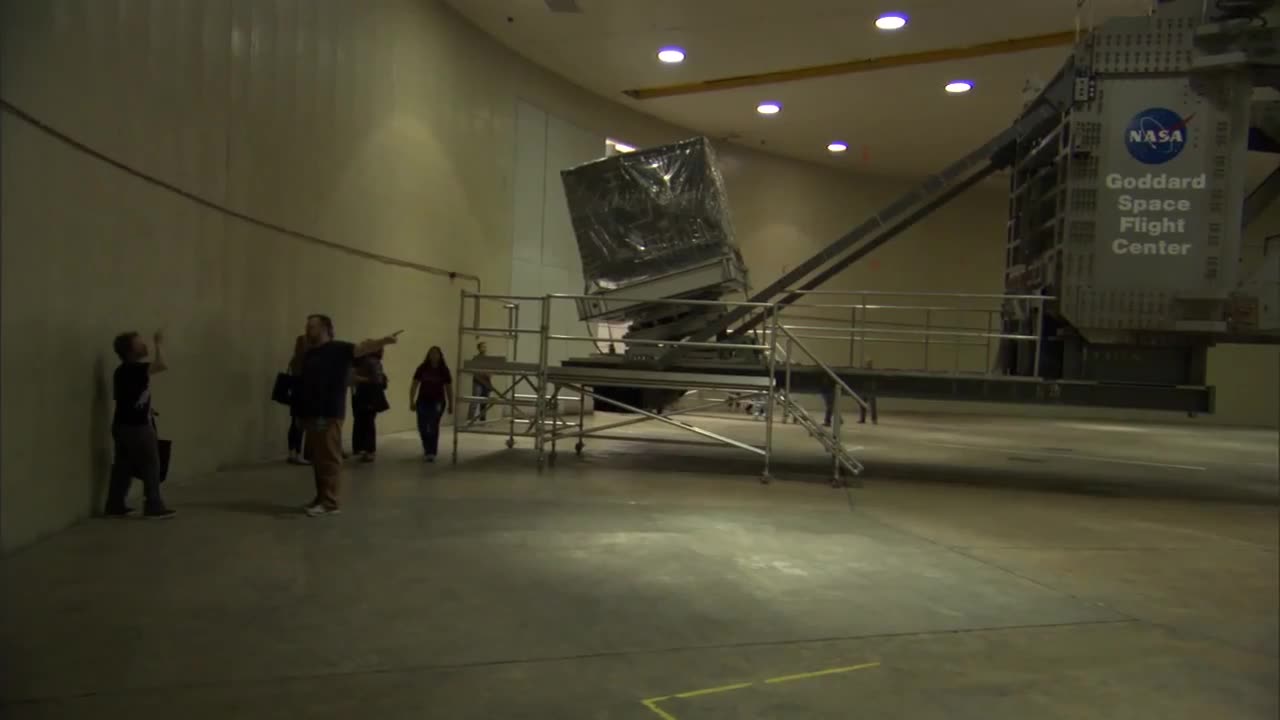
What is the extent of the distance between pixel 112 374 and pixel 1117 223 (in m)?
11.0

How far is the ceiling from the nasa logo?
14.1ft

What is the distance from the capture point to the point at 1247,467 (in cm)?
1547

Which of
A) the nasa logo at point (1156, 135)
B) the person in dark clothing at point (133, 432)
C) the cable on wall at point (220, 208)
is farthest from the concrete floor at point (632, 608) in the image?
the nasa logo at point (1156, 135)

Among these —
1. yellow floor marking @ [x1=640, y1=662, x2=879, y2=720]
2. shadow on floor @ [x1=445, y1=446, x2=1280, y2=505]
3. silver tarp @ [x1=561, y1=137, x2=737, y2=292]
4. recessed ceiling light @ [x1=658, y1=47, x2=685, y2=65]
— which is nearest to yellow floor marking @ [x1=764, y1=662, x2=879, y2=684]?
yellow floor marking @ [x1=640, y1=662, x2=879, y2=720]

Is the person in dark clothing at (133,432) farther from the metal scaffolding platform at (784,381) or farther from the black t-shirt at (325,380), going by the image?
the metal scaffolding platform at (784,381)

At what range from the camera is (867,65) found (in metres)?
17.4

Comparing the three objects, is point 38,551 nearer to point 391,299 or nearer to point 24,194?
point 24,194

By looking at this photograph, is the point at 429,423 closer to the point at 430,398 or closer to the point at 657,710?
the point at 430,398

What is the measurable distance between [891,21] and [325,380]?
12305mm

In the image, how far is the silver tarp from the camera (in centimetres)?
1134

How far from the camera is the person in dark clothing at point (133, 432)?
697cm

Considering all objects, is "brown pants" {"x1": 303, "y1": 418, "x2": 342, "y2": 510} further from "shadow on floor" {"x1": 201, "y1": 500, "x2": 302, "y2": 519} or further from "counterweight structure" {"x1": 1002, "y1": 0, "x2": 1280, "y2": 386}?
"counterweight structure" {"x1": 1002, "y1": 0, "x2": 1280, "y2": 386}

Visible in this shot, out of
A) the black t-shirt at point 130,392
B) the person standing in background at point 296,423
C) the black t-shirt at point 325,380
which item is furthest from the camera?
the person standing in background at point 296,423

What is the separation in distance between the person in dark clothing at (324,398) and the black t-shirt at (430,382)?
3830mm
